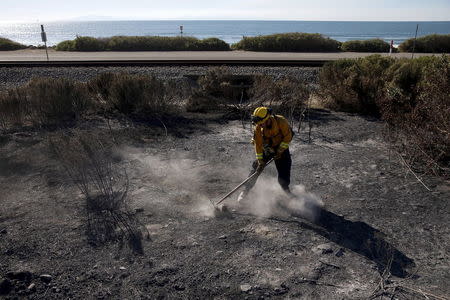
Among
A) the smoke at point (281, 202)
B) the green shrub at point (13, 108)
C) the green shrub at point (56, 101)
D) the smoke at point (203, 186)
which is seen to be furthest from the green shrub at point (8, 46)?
the smoke at point (281, 202)

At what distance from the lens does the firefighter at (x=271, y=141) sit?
5629mm

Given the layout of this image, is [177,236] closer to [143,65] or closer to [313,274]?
[313,274]

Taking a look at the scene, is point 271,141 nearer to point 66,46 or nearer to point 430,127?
point 430,127

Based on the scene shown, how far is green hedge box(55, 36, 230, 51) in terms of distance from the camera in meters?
27.4

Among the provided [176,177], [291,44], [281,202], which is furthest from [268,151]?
[291,44]

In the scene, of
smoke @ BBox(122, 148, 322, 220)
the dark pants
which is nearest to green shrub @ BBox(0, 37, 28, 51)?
smoke @ BBox(122, 148, 322, 220)

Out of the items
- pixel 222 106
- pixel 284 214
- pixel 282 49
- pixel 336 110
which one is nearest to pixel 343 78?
pixel 336 110

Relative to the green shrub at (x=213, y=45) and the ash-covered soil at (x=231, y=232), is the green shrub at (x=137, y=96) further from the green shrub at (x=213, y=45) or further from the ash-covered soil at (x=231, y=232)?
the green shrub at (x=213, y=45)

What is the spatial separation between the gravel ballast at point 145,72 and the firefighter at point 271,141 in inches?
345

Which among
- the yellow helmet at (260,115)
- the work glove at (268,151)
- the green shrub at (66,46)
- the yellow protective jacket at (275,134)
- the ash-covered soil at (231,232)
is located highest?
the green shrub at (66,46)

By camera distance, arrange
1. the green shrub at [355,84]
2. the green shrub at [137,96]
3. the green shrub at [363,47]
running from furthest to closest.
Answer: the green shrub at [363,47] < the green shrub at [355,84] < the green shrub at [137,96]

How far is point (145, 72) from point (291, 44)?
1521 centimetres

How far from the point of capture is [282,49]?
27.3m

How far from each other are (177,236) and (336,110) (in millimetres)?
8111
